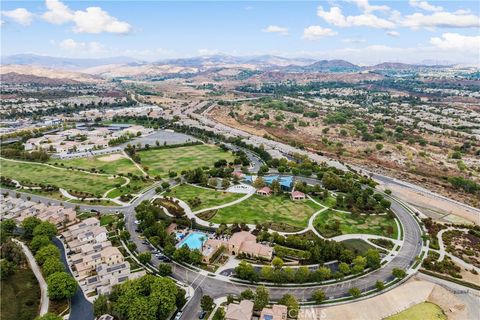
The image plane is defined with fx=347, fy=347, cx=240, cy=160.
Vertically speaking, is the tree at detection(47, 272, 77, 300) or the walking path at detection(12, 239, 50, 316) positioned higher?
the tree at detection(47, 272, 77, 300)

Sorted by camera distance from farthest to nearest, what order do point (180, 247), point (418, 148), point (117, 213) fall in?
point (418, 148) → point (117, 213) → point (180, 247)

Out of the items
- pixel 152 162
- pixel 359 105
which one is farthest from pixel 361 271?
pixel 359 105

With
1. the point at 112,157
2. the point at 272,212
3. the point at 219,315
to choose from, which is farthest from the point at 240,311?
the point at 112,157

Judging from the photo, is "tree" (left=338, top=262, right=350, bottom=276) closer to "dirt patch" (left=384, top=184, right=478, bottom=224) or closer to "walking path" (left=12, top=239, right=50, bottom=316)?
"dirt patch" (left=384, top=184, right=478, bottom=224)

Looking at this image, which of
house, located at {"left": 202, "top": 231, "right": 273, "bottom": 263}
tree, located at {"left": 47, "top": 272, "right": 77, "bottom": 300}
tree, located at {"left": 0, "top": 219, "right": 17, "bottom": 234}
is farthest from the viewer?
tree, located at {"left": 0, "top": 219, "right": 17, "bottom": 234}

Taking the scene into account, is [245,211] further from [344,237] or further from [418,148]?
[418,148]

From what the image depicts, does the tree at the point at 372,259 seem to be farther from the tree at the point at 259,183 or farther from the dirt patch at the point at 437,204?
the tree at the point at 259,183

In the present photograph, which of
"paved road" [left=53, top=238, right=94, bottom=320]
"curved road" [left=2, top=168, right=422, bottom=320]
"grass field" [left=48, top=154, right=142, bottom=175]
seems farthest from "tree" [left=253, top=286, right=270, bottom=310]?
"grass field" [left=48, top=154, right=142, bottom=175]
